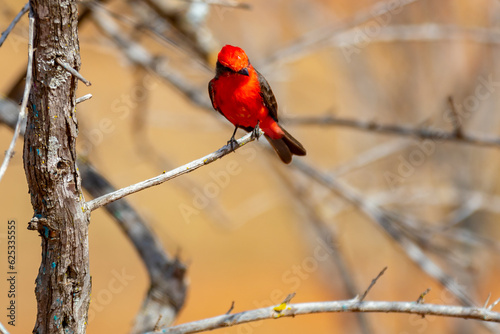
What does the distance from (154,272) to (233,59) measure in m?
1.28

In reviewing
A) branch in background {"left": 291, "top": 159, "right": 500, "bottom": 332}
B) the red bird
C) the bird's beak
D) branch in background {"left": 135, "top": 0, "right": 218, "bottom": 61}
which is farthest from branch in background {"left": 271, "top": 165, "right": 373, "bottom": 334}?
the bird's beak

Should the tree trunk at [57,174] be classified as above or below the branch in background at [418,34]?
below

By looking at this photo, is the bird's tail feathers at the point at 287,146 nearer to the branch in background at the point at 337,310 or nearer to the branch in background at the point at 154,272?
the branch in background at the point at 154,272

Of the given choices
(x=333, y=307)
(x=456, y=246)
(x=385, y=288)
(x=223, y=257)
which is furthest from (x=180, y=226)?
(x=333, y=307)

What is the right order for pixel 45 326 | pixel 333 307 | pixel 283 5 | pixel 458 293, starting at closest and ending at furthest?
pixel 45 326
pixel 333 307
pixel 458 293
pixel 283 5

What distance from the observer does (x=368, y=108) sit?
630cm

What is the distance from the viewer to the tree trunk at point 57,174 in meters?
1.52

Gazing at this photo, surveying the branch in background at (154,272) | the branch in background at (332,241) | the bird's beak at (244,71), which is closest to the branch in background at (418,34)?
the branch in background at (332,241)

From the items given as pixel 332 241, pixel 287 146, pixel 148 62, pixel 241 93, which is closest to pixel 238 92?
pixel 241 93

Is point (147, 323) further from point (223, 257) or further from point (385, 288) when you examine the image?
point (223, 257)

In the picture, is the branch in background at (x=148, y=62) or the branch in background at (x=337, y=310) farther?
the branch in background at (x=148, y=62)

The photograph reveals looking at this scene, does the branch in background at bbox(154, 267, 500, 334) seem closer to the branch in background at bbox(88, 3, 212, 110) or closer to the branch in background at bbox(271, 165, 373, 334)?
the branch in background at bbox(271, 165, 373, 334)

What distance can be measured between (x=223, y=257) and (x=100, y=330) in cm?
428

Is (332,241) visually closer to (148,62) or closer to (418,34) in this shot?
(418,34)
